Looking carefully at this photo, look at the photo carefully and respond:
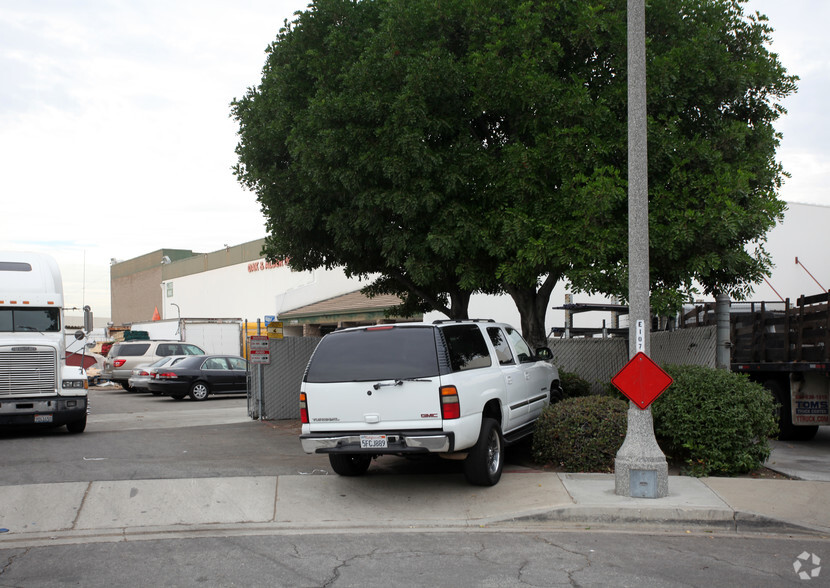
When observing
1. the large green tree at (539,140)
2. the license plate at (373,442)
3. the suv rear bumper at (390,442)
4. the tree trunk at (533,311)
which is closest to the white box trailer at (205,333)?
the large green tree at (539,140)

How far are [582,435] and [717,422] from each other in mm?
1611

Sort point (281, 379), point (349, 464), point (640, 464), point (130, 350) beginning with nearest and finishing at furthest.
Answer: point (640, 464)
point (349, 464)
point (281, 379)
point (130, 350)

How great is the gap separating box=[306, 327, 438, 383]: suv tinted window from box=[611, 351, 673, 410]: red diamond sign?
1989 millimetres

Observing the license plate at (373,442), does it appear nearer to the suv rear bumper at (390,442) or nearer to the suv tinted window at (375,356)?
the suv rear bumper at (390,442)

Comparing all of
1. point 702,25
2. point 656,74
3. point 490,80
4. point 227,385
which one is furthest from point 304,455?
point 227,385

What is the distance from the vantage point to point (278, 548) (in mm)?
7062

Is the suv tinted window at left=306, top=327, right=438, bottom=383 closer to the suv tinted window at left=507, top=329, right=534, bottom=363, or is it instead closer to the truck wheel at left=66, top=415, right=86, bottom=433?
the suv tinted window at left=507, top=329, right=534, bottom=363

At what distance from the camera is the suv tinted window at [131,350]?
29.9m

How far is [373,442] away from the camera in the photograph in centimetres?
848

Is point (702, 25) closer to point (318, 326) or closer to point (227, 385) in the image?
point (227, 385)

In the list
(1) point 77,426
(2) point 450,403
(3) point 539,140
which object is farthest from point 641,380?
(1) point 77,426

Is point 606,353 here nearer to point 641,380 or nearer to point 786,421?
point 786,421

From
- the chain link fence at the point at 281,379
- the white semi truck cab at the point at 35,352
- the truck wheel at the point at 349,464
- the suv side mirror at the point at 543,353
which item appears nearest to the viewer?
the truck wheel at the point at 349,464

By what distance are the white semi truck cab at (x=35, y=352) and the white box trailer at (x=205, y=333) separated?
62.2 ft
